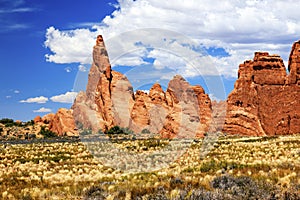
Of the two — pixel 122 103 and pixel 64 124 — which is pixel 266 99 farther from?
pixel 64 124

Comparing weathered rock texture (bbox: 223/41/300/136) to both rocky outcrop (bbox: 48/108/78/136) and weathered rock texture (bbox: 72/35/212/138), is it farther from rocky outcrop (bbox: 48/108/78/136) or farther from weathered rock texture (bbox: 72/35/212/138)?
rocky outcrop (bbox: 48/108/78/136)

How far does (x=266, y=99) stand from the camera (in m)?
84.9

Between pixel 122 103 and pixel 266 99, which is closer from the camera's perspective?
pixel 266 99

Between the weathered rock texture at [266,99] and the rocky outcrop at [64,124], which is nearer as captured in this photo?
the weathered rock texture at [266,99]

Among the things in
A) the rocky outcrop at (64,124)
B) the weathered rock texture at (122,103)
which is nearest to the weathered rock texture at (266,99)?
the weathered rock texture at (122,103)

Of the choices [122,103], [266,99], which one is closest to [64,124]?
[122,103]

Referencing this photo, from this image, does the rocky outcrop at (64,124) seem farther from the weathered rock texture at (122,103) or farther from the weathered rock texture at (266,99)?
the weathered rock texture at (266,99)

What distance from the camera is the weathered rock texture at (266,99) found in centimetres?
8275

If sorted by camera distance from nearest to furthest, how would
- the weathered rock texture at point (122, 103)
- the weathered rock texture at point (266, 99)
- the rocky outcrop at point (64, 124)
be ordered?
1. the weathered rock texture at point (266, 99)
2. the weathered rock texture at point (122, 103)
3. the rocky outcrop at point (64, 124)

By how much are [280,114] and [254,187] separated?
74825 millimetres

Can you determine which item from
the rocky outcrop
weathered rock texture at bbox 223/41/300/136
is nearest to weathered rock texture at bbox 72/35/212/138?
the rocky outcrop

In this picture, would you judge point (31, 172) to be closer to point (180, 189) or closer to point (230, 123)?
point (180, 189)

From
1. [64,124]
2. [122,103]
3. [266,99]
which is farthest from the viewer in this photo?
[64,124]

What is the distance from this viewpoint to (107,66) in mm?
109500
